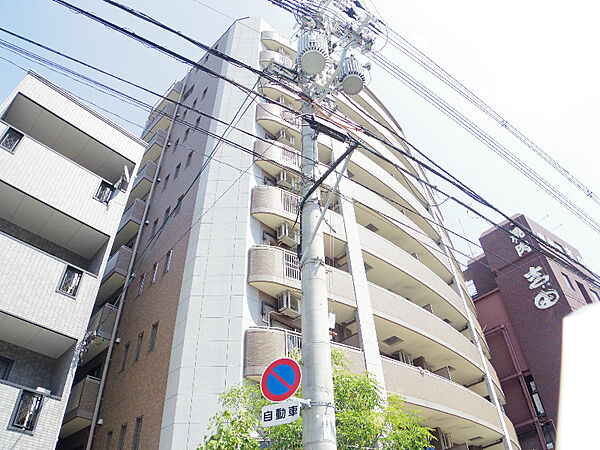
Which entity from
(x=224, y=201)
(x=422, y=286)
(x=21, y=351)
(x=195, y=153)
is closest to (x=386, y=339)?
(x=422, y=286)

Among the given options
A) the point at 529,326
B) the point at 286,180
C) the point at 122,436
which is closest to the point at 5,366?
the point at 122,436

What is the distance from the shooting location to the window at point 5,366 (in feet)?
40.3

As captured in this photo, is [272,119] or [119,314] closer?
[119,314]

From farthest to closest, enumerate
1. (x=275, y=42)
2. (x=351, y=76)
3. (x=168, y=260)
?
(x=275, y=42) < (x=168, y=260) < (x=351, y=76)

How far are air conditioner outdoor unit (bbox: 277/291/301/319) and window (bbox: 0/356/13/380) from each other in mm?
8274

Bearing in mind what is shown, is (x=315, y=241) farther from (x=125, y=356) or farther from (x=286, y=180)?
(x=125, y=356)

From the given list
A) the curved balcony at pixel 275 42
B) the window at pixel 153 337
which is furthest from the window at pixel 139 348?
the curved balcony at pixel 275 42

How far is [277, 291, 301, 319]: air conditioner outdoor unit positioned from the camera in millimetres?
14141

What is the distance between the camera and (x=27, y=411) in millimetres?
10680

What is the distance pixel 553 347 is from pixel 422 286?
1125 cm

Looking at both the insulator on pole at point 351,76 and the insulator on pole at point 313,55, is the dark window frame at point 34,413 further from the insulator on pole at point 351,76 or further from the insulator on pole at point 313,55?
the insulator on pole at point 351,76

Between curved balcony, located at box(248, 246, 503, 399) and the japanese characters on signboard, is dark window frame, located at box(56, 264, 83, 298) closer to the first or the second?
curved balcony, located at box(248, 246, 503, 399)

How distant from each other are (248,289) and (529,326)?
21594 millimetres

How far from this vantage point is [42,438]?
10656 mm
